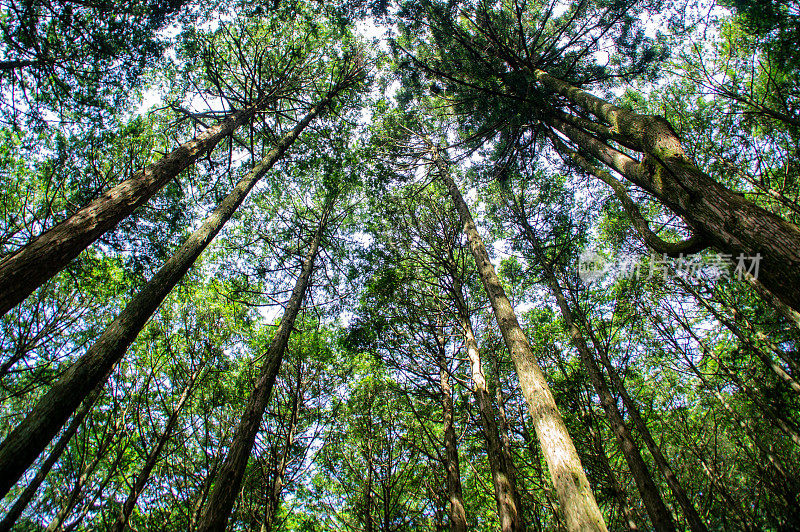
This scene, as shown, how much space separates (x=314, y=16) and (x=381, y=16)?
2.12 metres

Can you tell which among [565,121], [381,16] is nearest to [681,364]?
[565,121]

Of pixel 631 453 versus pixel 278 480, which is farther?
pixel 631 453

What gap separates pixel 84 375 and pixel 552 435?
502 cm

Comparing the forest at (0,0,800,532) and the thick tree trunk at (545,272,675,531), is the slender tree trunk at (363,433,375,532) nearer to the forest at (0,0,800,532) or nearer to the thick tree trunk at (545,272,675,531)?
the forest at (0,0,800,532)

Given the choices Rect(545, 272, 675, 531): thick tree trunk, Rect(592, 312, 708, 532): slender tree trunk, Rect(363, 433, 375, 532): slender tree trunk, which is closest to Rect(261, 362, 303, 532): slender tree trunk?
Rect(363, 433, 375, 532): slender tree trunk

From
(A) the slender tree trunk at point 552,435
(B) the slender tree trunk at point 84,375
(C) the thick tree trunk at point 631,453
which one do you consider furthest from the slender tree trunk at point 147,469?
(C) the thick tree trunk at point 631,453

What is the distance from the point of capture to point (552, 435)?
11.0 feet

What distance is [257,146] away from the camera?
962 centimetres

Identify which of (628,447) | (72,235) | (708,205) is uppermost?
(708,205)

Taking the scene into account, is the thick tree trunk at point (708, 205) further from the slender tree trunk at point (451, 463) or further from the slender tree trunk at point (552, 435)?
the slender tree trunk at point (451, 463)

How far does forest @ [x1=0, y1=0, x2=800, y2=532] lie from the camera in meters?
4.79

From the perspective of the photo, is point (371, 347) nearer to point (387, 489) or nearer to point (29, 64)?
point (387, 489)

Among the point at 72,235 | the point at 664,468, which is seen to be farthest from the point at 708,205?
the point at 72,235

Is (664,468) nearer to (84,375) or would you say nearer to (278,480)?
(278,480)
